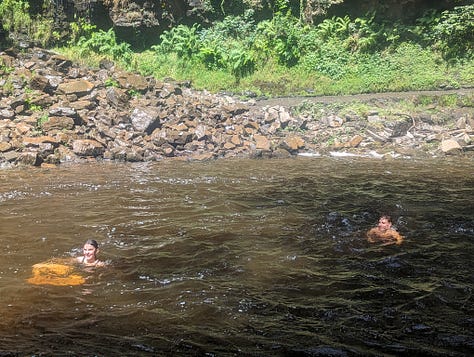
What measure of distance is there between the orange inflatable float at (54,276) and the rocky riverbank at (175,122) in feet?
28.4

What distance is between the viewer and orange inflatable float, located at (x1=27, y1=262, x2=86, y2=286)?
22.3ft

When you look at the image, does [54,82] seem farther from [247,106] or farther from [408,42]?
[408,42]

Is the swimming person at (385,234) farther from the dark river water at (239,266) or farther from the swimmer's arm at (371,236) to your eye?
the dark river water at (239,266)

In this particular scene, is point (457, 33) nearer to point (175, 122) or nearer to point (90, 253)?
point (175, 122)

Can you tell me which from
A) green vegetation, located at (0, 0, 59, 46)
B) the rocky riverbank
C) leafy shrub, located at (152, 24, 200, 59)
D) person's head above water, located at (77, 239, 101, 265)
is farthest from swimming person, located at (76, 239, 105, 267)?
leafy shrub, located at (152, 24, 200, 59)

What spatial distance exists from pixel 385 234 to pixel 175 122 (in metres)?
11.1

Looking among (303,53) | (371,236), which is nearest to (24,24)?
(303,53)

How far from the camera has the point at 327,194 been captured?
11.9m

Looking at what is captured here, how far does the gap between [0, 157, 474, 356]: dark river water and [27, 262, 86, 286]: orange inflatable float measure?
0.13m

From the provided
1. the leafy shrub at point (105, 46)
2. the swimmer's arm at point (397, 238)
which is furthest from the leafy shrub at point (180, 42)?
the swimmer's arm at point (397, 238)

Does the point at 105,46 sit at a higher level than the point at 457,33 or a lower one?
lower

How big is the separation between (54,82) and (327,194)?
12.5 meters

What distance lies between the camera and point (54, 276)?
22.8ft

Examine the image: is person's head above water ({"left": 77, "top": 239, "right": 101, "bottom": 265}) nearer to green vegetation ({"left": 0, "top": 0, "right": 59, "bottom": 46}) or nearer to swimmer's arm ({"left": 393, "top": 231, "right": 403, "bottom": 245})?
swimmer's arm ({"left": 393, "top": 231, "right": 403, "bottom": 245})
